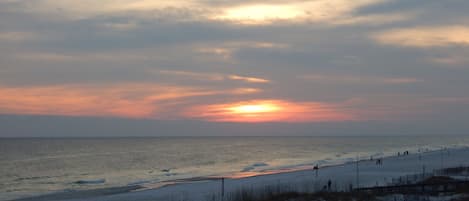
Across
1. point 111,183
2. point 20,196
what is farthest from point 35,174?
point 20,196

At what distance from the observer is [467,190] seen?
99.9ft

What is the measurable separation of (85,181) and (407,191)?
43.3 meters

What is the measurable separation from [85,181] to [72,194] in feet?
48.4

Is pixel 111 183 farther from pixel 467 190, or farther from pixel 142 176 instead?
pixel 467 190

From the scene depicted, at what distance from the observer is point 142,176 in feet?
233

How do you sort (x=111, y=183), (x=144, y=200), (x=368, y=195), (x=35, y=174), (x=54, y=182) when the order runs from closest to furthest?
(x=368, y=195) → (x=144, y=200) → (x=111, y=183) → (x=54, y=182) → (x=35, y=174)

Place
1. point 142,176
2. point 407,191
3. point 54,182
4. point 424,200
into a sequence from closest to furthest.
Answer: point 424,200 < point 407,191 < point 54,182 < point 142,176

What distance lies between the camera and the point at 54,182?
64812 millimetres

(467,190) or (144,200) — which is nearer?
(467,190)

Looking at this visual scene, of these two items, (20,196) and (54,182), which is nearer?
(20,196)

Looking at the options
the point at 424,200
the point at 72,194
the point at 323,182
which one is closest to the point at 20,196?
the point at 72,194

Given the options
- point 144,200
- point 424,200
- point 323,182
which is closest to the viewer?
point 424,200

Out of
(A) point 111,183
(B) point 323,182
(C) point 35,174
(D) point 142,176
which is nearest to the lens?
(B) point 323,182

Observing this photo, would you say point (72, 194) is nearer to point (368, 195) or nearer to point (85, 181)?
point (85, 181)
